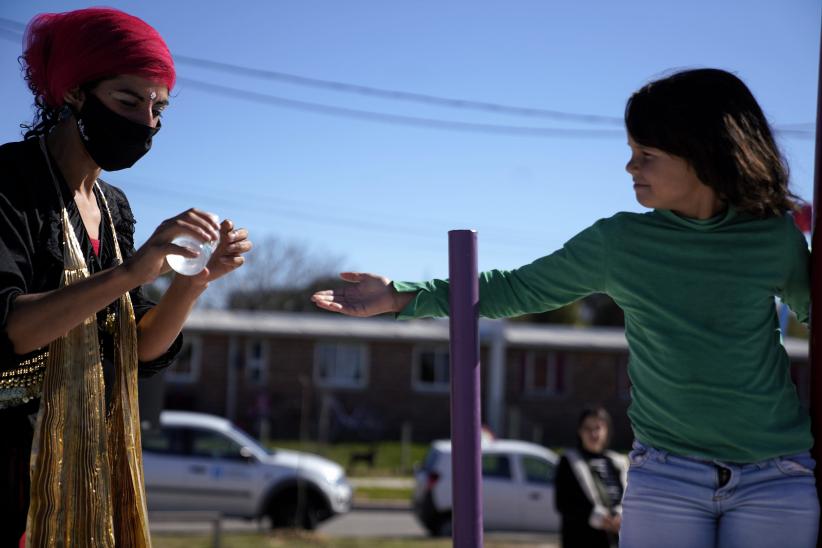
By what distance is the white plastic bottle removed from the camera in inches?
82.1

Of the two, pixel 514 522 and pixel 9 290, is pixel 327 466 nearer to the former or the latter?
pixel 514 522

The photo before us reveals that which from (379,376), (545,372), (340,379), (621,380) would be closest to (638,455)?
(379,376)

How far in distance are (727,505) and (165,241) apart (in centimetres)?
131

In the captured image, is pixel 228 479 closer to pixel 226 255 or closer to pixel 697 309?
pixel 226 255

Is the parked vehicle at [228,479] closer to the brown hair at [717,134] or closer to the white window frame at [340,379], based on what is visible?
the brown hair at [717,134]

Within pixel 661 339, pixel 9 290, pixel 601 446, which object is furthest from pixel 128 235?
pixel 601 446

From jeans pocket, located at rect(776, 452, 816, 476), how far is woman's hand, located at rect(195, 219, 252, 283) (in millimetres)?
1272

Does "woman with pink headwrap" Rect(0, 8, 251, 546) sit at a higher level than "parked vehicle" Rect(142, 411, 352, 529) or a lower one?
higher

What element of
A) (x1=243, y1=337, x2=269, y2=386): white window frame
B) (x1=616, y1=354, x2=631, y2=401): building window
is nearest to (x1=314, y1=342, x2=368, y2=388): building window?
(x1=243, y1=337, x2=269, y2=386): white window frame

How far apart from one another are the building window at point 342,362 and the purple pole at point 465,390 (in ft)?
98.4

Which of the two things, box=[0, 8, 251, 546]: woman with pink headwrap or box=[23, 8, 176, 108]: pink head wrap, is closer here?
box=[0, 8, 251, 546]: woman with pink headwrap

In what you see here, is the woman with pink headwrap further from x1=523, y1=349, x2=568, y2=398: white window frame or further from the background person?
x1=523, y1=349, x2=568, y2=398: white window frame

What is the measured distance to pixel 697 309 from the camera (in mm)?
2242

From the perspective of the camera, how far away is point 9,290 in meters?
1.99
